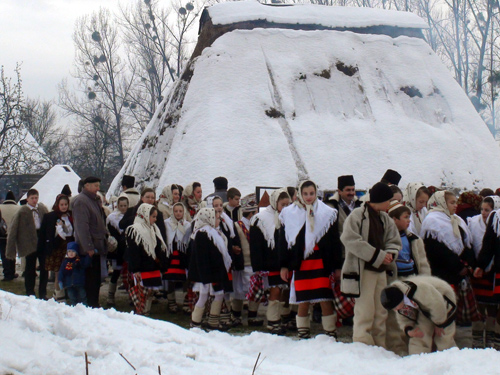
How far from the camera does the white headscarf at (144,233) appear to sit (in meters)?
7.77

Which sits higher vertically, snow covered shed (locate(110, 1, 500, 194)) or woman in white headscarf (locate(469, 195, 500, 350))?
snow covered shed (locate(110, 1, 500, 194))

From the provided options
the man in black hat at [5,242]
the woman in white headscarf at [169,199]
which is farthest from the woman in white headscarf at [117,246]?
the man in black hat at [5,242]

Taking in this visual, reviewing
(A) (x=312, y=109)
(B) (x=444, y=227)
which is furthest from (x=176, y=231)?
(A) (x=312, y=109)

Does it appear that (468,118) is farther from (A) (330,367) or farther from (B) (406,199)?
(A) (330,367)

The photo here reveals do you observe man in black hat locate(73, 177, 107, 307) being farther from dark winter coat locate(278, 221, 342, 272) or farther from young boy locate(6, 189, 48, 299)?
dark winter coat locate(278, 221, 342, 272)

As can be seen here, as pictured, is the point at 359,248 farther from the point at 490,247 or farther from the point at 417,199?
the point at 417,199

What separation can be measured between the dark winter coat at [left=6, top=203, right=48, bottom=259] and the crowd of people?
0.12 m

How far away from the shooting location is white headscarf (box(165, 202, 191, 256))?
842 cm

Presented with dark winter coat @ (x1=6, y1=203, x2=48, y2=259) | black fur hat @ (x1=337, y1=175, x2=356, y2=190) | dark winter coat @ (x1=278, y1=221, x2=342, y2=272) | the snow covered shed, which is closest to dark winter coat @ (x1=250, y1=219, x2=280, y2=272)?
dark winter coat @ (x1=278, y1=221, x2=342, y2=272)

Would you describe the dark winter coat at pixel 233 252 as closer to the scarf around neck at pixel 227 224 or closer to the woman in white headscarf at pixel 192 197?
the scarf around neck at pixel 227 224

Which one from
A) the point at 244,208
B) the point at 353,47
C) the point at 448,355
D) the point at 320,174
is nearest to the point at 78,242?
the point at 244,208

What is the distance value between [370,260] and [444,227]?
4.73 ft

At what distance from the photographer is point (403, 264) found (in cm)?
600

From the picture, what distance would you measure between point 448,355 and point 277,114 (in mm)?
12160
